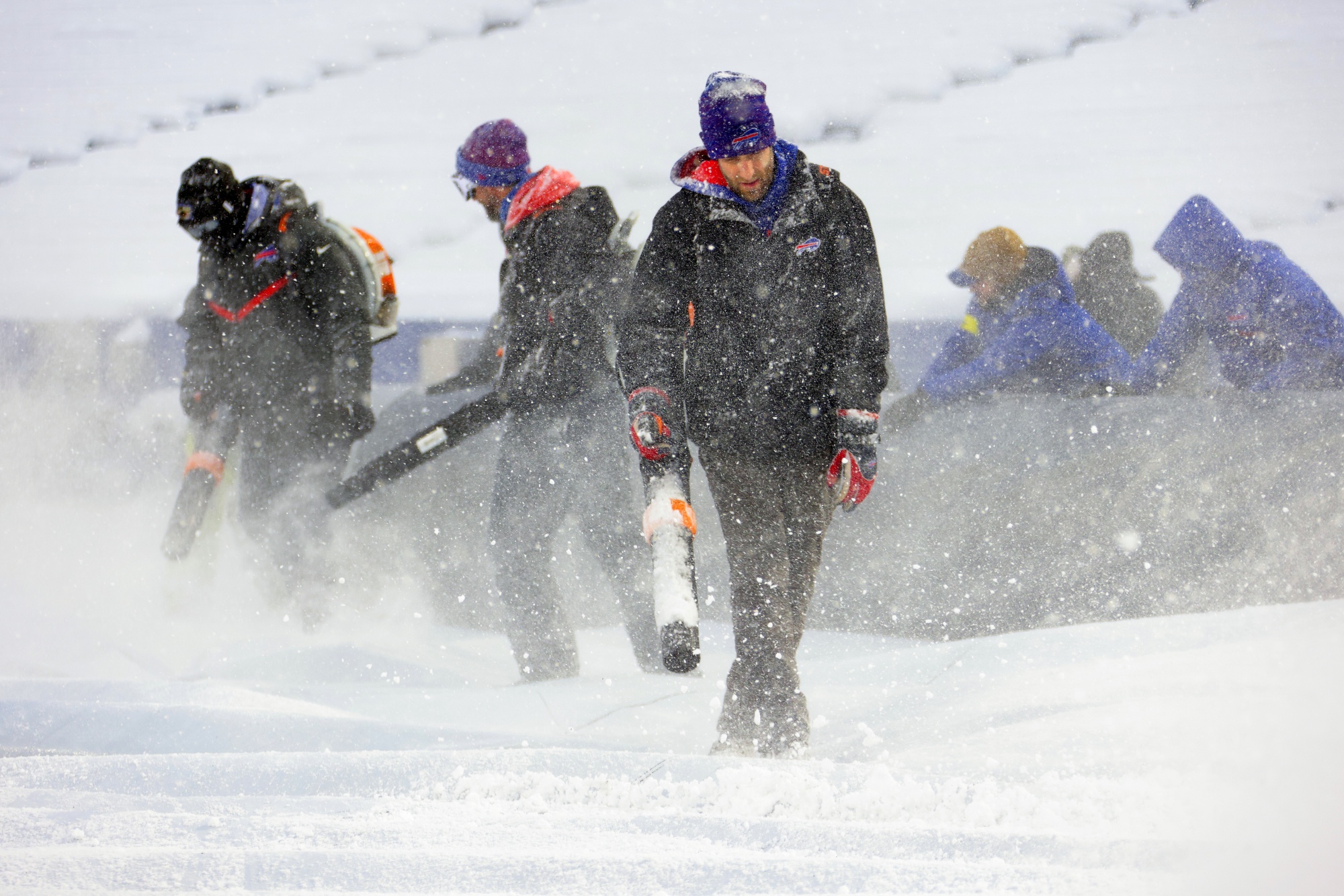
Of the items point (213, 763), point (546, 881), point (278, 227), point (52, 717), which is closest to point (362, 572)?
point (278, 227)

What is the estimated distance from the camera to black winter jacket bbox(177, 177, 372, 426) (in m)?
3.63

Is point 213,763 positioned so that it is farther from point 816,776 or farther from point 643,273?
point 643,273

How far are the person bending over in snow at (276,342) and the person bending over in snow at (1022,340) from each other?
196cm

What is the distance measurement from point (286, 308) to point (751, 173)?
2.08 m

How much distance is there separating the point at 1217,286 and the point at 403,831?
3.01 m

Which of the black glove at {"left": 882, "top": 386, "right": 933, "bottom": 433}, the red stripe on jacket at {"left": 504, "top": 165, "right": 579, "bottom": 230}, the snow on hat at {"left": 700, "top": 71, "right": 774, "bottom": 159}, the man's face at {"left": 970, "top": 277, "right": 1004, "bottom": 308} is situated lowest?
the black glove at {"left": 882, "top": 386, "right": 933, "bottom": 433}

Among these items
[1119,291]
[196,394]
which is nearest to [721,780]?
[196,394]

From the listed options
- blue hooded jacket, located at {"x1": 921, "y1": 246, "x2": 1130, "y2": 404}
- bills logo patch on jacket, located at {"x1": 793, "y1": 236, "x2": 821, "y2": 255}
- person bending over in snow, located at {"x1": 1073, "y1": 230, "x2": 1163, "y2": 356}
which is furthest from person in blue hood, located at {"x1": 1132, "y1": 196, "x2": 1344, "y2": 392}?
bills logo patch on jacket, located at {"x1": 793, "y1": 236, "x2": 821, "y2": 255}

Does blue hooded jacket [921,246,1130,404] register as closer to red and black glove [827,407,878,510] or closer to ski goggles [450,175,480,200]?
red and black glove [827,407,878,510]

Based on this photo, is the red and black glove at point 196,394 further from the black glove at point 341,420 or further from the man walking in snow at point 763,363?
the man walking in snow at point 763,363

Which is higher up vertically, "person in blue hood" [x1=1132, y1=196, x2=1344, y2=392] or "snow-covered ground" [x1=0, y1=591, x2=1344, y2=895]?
"person in blue hood" [x1=1132, y1=196, x2=1344, y2=392]

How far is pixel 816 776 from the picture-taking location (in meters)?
1.81

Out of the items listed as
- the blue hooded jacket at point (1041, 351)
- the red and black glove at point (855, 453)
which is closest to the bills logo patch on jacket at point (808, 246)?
the red and black glove at point (855, 453)

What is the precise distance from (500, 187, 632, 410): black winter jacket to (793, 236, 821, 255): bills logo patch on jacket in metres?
0.97
